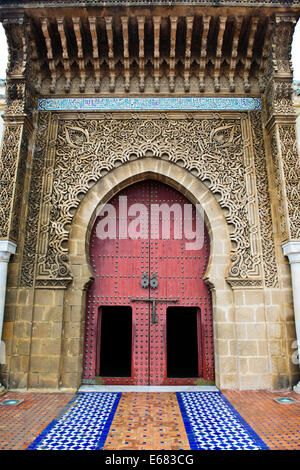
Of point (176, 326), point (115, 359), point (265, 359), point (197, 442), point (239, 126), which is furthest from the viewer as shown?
point (176, 326)

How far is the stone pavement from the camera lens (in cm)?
259

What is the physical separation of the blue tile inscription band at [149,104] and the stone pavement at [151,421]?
3927 mm

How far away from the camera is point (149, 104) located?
4.86 meters

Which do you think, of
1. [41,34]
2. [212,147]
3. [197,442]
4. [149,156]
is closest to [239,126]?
[212,147]

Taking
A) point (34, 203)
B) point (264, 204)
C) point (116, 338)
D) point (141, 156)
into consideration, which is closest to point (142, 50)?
point (141, 156)

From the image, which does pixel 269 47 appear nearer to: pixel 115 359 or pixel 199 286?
pixel 199 286

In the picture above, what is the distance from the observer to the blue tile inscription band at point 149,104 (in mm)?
4844

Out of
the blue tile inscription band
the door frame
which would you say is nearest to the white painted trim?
the door frame

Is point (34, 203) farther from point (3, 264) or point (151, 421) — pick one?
point (151, 421)

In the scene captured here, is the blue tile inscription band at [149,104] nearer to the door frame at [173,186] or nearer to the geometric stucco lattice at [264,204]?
the geometric stucco lattice at [264,204]

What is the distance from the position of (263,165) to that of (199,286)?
1.96 meters

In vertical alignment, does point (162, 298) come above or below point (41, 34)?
below

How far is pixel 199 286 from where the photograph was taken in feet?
15.0

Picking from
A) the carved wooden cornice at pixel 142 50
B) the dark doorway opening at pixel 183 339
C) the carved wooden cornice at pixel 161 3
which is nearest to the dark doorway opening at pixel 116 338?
the dark doorway opening at pixel 183 339
